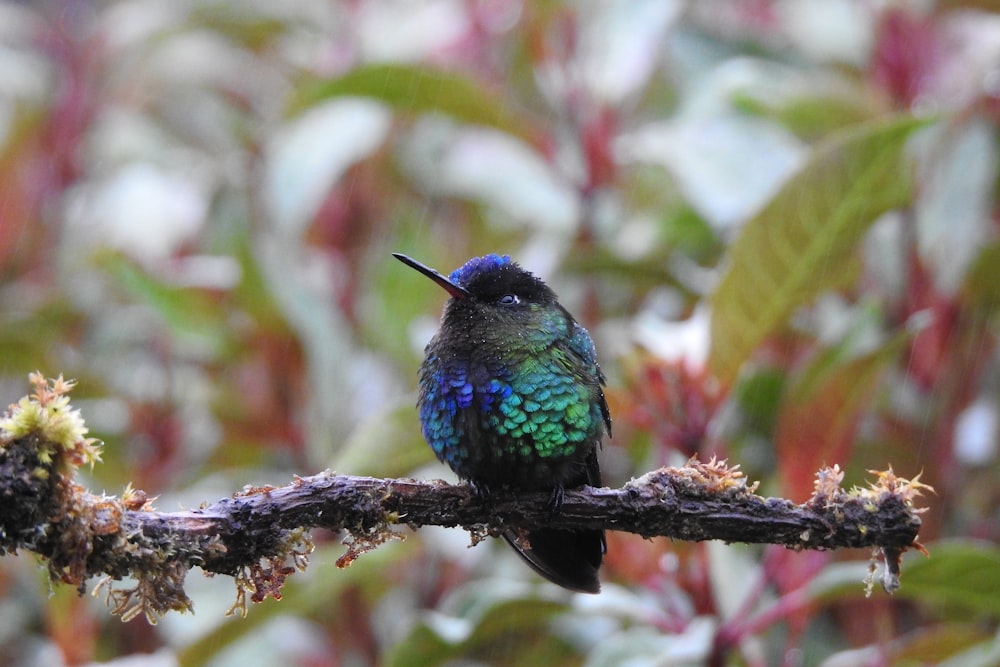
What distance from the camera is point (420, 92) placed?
342 centimetres

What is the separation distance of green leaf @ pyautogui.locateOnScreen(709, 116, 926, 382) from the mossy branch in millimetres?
736

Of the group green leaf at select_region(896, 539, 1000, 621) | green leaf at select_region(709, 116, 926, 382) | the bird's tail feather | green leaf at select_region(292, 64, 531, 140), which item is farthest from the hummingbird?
green leaf at select_region(292, 64, 531, 140)

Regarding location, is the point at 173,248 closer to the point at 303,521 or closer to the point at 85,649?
the point at 85,649

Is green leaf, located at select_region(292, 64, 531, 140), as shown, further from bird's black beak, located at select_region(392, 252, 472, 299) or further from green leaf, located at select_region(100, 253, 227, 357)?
Answer: bird's black beak, located at select_region(392, 252, 472, 299)

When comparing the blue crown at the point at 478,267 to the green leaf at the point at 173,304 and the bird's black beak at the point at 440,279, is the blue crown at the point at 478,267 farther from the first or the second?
the green leaf at the point at 173,304

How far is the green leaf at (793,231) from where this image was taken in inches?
101

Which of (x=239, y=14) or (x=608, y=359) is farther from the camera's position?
(x=239, y=14)

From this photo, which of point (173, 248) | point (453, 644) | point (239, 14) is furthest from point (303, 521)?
point (239, 14)

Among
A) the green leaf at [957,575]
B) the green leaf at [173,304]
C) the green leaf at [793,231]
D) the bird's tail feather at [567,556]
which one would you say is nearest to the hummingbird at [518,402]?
the bird's tail feather at [567,556]

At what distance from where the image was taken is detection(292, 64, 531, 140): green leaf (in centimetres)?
333

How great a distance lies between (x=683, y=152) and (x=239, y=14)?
7.39 feet

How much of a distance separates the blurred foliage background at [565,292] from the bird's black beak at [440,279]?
1.12 feet

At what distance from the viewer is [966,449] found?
3246mm

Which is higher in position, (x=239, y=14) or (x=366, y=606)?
(x=239, y=14)
